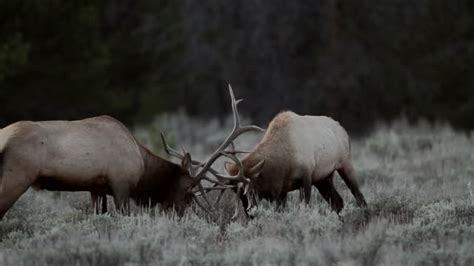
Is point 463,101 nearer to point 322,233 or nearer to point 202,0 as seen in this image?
point 202,0

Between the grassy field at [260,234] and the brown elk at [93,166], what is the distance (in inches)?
12.0

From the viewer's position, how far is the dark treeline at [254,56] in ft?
67.1

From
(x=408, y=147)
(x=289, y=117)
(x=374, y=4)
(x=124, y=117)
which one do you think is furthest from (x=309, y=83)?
(x=289, y=117)

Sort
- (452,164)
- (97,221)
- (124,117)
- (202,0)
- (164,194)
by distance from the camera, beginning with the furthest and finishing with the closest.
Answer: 1. (202,0)
2. (124,117)
3. (452,164)
4. (164,194)
5. (97,221)

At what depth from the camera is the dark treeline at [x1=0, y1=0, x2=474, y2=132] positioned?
2045 cm

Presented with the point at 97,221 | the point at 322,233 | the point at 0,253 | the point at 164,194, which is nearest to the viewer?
the point at 0,253

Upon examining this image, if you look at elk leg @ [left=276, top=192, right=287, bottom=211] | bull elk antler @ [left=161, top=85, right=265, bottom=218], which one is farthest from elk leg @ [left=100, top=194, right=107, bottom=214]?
elk leg @ [left=276, top=192, right=287, bottom=211]

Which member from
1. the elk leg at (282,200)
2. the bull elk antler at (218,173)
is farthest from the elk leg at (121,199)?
the elk leg at (282,200)

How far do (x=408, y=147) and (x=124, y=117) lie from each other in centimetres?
751

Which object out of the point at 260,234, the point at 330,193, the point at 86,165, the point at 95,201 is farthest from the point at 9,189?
the point at 330,193

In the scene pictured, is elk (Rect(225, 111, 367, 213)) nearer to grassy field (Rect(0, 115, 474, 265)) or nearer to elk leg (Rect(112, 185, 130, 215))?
grassy field (Rect(0, 115, 474, 265))

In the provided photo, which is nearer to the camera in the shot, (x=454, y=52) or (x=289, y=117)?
(x=289, y=117)

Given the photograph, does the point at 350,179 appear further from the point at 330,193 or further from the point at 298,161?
the point at 298,161

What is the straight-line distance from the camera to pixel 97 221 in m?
9.05
